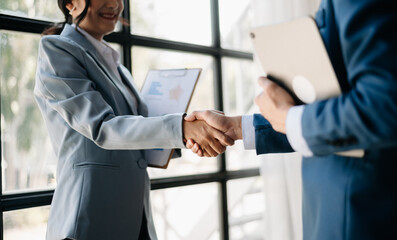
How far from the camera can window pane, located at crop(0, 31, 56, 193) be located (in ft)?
4.80

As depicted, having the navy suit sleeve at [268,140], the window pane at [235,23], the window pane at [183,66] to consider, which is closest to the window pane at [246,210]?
the window pane at [183,66]

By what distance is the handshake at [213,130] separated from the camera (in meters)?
1.15

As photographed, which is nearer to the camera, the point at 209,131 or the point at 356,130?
the point at 356,130

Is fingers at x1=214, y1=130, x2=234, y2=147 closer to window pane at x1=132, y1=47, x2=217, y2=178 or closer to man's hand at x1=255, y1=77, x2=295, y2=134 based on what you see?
man's hand at x1=255, y1=77, x2=295, y2=134

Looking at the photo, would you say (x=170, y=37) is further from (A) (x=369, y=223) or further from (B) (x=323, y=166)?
(A) (x=369, y=223)

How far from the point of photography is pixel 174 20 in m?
2.11

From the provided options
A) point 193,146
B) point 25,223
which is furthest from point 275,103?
point 25,223

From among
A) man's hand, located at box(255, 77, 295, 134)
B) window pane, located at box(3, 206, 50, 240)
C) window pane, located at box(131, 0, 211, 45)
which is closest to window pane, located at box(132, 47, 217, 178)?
window pane, located at box(131, 0, 211, 45)

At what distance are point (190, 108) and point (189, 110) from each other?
2cm

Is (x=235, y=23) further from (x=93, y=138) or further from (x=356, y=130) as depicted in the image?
(x=356, y=130)

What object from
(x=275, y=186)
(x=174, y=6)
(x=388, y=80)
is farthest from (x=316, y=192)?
(x=174, y=6)

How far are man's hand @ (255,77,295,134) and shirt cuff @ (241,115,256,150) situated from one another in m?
0.33

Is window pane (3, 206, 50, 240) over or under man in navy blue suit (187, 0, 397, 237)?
under

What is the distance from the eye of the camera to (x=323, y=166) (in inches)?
27.2
